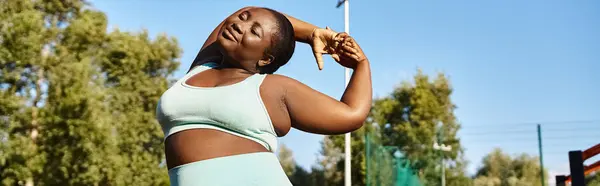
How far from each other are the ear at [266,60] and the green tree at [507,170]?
36065 millimetres

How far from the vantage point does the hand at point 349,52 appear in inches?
73.4

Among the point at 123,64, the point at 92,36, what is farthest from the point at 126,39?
the point at 92,36

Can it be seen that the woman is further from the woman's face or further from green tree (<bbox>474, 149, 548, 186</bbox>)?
green tree (<bbox>474, 149, 548, 186</bbox>)

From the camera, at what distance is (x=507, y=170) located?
1534 inches

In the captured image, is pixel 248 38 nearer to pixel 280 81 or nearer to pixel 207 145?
pixel 280 81

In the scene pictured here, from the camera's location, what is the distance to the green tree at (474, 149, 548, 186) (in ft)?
121

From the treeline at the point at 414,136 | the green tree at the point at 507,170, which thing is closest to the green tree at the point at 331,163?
the treeline at the point at 414,136

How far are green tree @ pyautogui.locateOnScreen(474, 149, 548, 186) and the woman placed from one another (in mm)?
36082

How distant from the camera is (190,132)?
163 cm

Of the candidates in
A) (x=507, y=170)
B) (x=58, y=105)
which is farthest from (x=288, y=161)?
(x=58, y=105)

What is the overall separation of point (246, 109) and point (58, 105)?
17662 millimetres

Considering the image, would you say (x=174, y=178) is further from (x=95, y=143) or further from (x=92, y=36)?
(x=92, y=36)

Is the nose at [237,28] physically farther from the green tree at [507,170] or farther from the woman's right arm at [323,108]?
the green tree at [507,170]

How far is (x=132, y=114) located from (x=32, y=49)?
4432 mm
